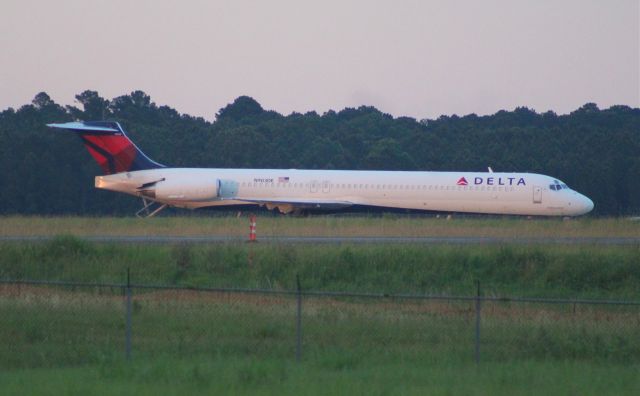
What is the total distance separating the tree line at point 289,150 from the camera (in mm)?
58594

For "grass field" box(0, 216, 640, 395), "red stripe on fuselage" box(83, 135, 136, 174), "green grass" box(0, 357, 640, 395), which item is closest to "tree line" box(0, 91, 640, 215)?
"red stripe on fuselage" box(83, 135, 136, 174)

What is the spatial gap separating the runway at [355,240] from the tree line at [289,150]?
30258 millimetres

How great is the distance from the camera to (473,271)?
22641 mm

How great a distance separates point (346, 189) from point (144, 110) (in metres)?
44.3

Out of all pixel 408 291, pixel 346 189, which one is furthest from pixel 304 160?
pixel 408 291

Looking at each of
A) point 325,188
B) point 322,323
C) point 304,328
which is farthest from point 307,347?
point 325,188

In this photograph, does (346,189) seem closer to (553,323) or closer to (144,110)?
(553,323)

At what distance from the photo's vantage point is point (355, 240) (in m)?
27.9

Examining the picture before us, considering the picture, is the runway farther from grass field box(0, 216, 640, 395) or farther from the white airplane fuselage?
the white airplane fuselage

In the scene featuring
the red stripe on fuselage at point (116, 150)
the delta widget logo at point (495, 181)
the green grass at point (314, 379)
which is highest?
the red stripe on fuselage at point (116, 150)

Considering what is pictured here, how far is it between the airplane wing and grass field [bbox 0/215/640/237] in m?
6.63

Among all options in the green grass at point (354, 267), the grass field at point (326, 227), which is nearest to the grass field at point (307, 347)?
the green grass at point (354, 267)

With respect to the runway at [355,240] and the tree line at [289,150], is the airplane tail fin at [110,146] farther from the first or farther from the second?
the tree line at [289,150]

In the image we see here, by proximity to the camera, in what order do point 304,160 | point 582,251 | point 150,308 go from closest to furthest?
point 150,308 < point 582,251 < point 304,160
